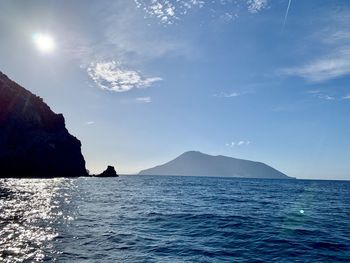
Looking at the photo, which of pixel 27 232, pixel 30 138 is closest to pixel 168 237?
pixel 27 232

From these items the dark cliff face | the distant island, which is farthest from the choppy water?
the dark cliff face

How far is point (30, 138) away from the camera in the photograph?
132 m

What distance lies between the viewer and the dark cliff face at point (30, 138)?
122 m

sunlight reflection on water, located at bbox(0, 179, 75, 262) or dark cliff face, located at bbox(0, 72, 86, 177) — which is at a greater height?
dark cliff face, located at bbox(0, 72, 86, 177)

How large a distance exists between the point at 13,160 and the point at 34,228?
359 ft

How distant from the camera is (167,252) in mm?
19812

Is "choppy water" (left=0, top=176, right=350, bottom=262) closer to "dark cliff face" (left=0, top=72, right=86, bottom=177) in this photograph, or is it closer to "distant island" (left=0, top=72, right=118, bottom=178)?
"distant island" (left=0, top=72, right=118, bottom=178)

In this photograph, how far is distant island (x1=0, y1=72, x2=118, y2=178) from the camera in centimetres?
12219

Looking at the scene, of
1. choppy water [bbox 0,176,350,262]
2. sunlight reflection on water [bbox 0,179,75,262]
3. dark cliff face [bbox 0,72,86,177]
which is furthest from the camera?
dark cliff face [bbox 0,72,86,177]

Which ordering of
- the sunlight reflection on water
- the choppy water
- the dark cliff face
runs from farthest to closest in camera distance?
the dark cliff face
the choppy water
the sunlight reflection on water

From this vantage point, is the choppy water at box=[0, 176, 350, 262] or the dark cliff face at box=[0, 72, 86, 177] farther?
the dark cliff face at box=[0, 72, 86, 177]

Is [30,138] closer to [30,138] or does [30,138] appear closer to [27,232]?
[30,138]

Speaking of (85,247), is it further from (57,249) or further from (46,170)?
(46,170)

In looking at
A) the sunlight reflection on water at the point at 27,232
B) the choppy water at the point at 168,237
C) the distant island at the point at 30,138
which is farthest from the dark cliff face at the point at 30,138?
the choppy water at the point at 168,237
